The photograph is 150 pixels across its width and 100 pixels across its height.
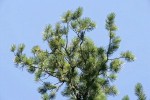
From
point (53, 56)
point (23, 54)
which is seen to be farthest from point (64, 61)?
point (23, 54)

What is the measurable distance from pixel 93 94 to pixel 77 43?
59.1 inches

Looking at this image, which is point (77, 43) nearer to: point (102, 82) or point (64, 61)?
point (64, 61)

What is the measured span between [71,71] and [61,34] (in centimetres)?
113

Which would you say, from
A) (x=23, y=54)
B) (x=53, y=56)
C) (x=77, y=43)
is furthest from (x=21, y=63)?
(x=77, y=43)

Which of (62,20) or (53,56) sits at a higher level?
(62,20)

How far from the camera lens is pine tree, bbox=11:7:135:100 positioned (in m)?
7.55

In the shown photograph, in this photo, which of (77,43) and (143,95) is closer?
(143,95)

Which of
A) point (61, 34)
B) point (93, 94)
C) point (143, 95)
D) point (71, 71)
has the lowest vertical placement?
point (143, 95)

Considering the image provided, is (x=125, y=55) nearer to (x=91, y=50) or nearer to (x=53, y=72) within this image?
(x=91, y=50)

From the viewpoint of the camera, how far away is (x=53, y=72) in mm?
8125

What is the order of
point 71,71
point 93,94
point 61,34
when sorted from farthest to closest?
point 61,34 → point 71,71 → point 93,94

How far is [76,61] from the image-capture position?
26.6 ft

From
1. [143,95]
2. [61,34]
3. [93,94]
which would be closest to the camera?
[143,95]

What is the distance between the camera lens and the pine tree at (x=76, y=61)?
7551 millimetres
